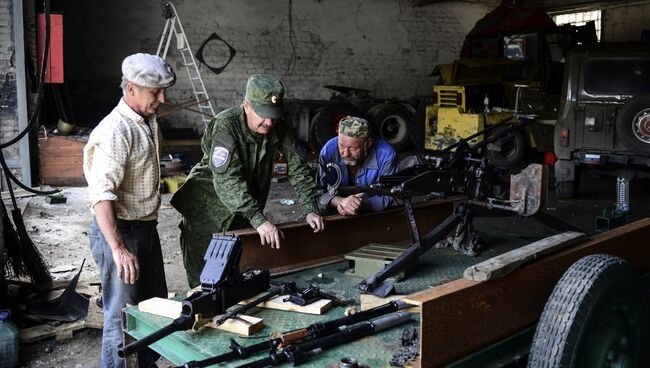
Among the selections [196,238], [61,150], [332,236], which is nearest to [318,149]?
[61,150]

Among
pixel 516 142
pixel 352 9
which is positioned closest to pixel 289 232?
pixel 516 142

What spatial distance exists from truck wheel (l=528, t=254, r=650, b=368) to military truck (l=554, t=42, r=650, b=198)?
4676 mm

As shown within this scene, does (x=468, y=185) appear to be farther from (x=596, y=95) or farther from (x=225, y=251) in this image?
(x=596, y=95)

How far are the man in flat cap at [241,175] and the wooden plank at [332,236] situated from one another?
9cm

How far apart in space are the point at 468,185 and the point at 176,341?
1.79 m

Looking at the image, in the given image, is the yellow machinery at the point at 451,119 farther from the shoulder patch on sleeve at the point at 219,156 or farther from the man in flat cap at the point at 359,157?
the shoulder patch on sleeve at the point at 219,156

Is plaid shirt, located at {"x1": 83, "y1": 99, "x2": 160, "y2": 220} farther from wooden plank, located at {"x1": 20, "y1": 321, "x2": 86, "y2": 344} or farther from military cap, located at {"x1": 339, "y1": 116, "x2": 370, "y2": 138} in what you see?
wooden plank, located at {"x1": 20, "y1": 321, "x2": 86, "y2": 344}

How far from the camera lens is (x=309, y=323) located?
2.57 metres

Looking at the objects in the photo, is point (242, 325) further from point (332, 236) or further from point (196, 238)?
point (196, 238)

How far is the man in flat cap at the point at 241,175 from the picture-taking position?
3.32 meters

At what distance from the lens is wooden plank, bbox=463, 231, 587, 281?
7.51ft

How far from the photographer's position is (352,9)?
14.0 meters

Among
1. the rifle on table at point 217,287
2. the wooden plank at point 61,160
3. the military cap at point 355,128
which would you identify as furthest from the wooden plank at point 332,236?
the wooden plank at point 61,160

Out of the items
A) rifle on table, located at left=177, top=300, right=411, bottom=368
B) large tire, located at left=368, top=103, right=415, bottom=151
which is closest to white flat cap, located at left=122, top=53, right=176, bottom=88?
rifle on table, located at left=177, top=300, right=411, bottom=368
